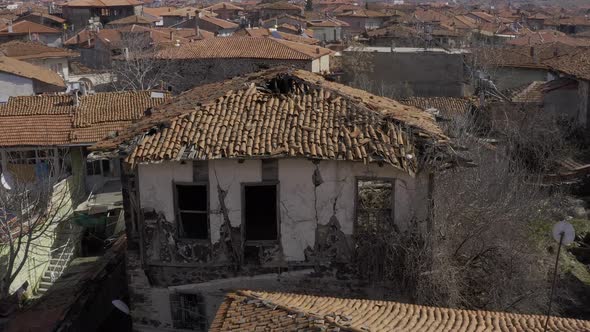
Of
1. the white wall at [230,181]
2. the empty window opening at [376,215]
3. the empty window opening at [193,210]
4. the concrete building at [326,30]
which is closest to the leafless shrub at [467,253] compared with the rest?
the empty window opening at [376,215]

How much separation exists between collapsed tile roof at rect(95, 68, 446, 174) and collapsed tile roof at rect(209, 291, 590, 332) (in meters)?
2.60

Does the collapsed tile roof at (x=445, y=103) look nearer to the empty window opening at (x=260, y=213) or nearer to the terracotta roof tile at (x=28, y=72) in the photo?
the empty window opening at (x=260, y=213)

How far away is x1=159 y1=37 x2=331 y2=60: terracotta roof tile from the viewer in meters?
37.1

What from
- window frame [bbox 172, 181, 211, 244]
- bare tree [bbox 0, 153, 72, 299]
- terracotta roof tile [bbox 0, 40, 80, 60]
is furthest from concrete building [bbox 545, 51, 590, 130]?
terracotta roof tile [bbox 0, 40, 80, 60]

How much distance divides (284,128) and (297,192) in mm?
1240

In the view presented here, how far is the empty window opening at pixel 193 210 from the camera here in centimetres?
1267

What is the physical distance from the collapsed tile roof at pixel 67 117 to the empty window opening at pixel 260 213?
413 inches

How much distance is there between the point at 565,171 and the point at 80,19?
66285 millimetres

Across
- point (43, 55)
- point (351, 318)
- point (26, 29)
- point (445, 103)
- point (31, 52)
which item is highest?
point (26, 29)

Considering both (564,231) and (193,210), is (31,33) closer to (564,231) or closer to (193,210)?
(193,210)

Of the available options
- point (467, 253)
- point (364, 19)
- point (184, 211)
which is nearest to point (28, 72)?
point (184, 211)

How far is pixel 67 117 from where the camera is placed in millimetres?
24016

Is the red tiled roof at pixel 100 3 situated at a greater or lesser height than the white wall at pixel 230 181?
greater

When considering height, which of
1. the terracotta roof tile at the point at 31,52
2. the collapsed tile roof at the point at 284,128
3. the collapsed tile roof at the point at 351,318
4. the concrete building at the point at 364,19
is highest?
the concrete building at the point at 364,19
